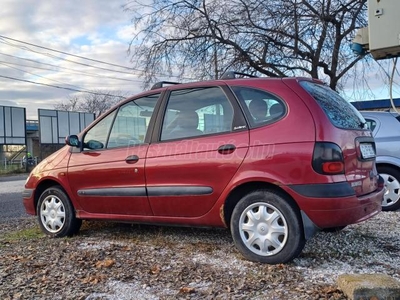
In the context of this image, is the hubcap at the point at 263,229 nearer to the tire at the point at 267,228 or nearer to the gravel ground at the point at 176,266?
the tire at the point at 267,228

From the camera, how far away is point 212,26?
13.6m

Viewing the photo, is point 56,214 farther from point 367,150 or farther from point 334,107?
point 367,150

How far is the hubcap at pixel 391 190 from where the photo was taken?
21.0ft

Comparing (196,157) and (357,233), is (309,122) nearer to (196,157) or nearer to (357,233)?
(196,157)

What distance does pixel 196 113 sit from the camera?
13.7ft

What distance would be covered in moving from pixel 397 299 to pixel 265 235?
117cm

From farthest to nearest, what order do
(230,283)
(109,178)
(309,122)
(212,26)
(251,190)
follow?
1. (212,26)
2. (109,178)
3. (251,190)
4. (309,122)
5. (230,283)

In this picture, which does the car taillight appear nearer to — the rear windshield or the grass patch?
the rear windshield

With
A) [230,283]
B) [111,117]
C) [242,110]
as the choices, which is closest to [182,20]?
[111,117]

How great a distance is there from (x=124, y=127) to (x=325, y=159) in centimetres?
236

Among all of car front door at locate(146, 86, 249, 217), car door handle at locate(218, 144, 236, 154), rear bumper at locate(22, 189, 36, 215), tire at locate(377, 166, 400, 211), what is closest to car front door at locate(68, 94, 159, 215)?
car front door at locate(146, 86, 249, 217)

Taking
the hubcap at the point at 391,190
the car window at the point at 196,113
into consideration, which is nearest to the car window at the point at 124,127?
the car window at the point at 196,113

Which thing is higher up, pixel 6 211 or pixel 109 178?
pixel 109 178

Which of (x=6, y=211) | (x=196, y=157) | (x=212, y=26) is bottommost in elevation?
(x=6, y=211)
